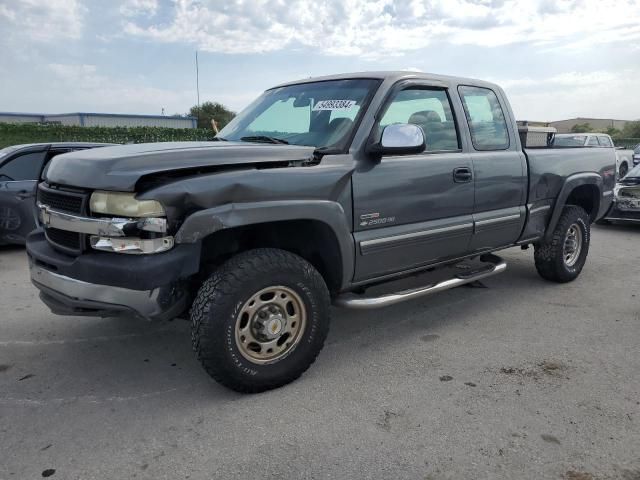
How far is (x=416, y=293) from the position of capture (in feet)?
12.5

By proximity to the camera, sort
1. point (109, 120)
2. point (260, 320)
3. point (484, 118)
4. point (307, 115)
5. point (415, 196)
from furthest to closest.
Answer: point (109, 120) < point (484, 118) < point (307, 115) < point (415, 196) < point (260, 320)

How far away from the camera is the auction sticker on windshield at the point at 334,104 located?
3666 mm

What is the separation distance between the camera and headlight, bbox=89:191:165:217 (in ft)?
8.80

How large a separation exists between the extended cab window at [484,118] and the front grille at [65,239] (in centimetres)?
298

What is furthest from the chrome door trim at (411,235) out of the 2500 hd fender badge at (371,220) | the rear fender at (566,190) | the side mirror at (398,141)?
the rear fender at (566,190)

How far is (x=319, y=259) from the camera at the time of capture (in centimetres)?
353

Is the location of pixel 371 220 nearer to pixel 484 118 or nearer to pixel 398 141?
pixel 398 141

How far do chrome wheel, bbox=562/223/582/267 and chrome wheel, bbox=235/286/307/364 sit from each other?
11.3 feet

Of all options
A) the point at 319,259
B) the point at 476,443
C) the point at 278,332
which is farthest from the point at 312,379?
the point at 476,443

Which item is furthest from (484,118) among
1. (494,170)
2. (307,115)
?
(307,115)

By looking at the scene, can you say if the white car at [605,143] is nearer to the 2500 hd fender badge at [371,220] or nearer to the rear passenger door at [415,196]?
the rear passenger door at [415,196]

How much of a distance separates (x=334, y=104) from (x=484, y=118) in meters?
1.48

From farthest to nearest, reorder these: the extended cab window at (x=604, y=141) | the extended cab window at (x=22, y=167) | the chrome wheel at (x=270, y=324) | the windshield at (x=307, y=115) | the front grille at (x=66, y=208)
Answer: the extended cab window at (x=604, y=141) → the extended cab window at (x=22, y=167) → the windshield at (x=307, y=115) → the chrome wheel at (x=270, y=324) → the front grille at (x=66, y=208)

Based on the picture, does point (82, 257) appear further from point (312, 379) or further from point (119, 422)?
point (312, 379)
